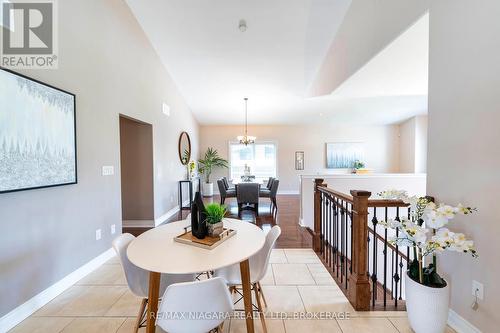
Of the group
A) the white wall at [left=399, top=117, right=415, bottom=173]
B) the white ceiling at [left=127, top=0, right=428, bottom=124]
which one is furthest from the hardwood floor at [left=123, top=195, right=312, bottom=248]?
the white wall at [left=399, top=117, right=415, bottom=173]

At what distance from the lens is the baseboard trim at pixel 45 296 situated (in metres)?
1.72

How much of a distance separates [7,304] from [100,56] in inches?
107

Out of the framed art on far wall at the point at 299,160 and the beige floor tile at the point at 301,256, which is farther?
the framed art on far wall at the point at 299,160

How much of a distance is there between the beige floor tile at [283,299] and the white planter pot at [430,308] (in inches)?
33.5

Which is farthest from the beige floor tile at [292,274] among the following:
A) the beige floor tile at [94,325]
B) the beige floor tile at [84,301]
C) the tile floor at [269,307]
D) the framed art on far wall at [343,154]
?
the framed art on far wall at [343,154]

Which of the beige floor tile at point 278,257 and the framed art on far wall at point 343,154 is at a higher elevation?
the framed art on far wall at point 343,154

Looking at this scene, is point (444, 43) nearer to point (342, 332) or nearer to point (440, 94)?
point (440, 94)

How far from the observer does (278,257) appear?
293cm

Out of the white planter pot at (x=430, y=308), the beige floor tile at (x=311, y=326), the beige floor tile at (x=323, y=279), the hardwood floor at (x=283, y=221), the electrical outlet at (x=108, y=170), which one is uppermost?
the electrical outlet at (x=108, y=170)

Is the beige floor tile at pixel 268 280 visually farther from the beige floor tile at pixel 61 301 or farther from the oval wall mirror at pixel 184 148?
the oval wall mirror at pixel 184 148

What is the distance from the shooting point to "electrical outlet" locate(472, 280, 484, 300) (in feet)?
4.86

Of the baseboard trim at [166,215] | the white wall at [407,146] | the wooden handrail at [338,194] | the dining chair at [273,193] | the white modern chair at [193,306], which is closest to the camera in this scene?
the white modern chair at [193,306]

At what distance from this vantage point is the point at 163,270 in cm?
120

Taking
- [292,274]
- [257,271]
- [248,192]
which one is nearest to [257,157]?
[248,192]
